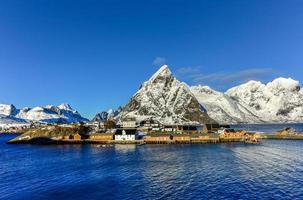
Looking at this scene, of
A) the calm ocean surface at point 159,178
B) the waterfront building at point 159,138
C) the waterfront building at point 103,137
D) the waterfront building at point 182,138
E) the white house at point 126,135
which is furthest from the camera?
the waterfront building at point 103,137

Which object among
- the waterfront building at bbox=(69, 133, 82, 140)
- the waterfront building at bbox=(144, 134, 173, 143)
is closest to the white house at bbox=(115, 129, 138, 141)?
the waterfront building at bbox=(144, 134, 173, 143)

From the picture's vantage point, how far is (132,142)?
153750 mm

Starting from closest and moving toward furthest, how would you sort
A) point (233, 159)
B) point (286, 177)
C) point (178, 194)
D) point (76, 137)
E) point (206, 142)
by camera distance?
point (178, 194) < point (286, 177) < point (233, 159) < point (206, 142) < point (76, 137)

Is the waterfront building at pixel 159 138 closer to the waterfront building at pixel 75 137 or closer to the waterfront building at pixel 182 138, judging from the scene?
the waterfront building at pixel 182 138

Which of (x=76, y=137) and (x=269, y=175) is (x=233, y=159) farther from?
(x=76, y=137)

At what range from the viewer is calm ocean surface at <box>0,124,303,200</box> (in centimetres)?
5569

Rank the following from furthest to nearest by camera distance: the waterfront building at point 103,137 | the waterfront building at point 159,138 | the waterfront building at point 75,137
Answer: the waterfront building at point 75,137 → the waterfront building at point 103,137 → the waterfront building at point 159,138

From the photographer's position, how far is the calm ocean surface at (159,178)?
183 ft

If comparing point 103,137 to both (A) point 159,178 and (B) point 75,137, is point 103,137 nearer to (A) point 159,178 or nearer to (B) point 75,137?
(B) point 75,137

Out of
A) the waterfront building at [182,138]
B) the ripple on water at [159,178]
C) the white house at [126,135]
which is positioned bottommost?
the ripple on water at [159,178]

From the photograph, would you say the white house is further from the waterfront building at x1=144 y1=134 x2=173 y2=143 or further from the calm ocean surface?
the calm ocean surface

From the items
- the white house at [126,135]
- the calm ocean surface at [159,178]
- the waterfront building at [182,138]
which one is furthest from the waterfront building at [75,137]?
the calm ocean surface at [159,178]

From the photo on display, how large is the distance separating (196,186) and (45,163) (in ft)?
174

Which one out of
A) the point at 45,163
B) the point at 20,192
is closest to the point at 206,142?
the point at 45,163
